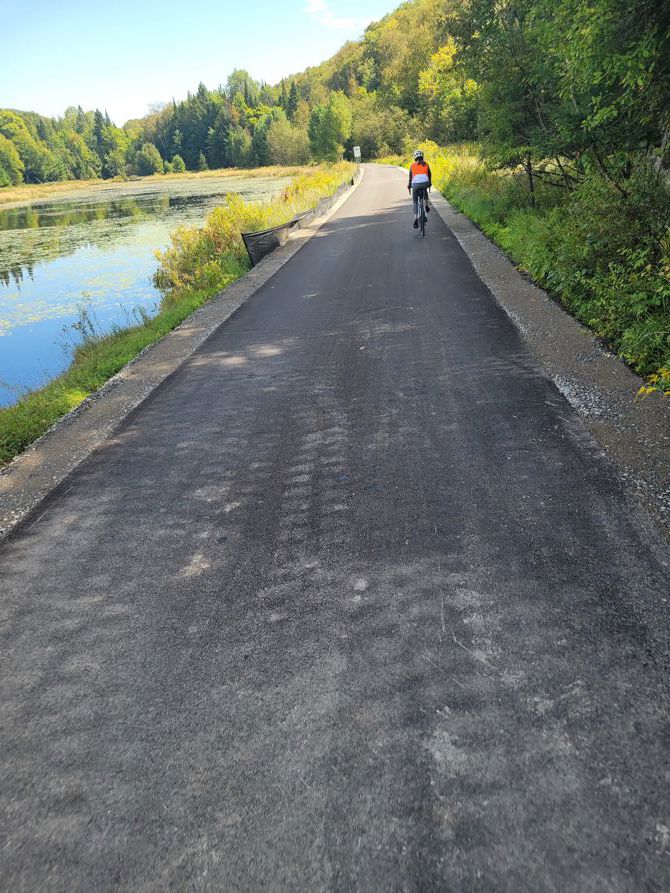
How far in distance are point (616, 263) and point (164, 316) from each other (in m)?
8.88

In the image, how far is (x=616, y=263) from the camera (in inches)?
283

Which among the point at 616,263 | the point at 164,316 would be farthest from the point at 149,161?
the point at 616,263

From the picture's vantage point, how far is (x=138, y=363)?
8094 mm

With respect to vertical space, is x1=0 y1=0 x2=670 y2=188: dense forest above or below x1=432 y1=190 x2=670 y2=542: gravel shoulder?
above

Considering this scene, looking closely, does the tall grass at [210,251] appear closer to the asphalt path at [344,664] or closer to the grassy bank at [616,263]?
the grassy bank at [616,263]

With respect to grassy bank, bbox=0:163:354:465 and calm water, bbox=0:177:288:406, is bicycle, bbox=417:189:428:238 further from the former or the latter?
calm water, bbox=0:177:288:406

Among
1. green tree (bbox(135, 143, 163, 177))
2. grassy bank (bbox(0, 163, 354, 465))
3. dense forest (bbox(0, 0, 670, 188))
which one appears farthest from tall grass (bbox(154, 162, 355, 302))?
green tree (bbox(135, 143, 163, 177))

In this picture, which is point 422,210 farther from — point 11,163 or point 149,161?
point 149,161

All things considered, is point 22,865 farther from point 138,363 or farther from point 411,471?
point 138,363

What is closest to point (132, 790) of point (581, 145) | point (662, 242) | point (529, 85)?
point (662, 242)

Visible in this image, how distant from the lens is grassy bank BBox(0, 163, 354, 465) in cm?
678

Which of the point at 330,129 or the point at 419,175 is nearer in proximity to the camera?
the point at 419,175

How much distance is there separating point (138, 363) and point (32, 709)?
6142 millimetres

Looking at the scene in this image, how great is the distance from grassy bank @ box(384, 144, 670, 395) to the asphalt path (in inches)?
50.4
